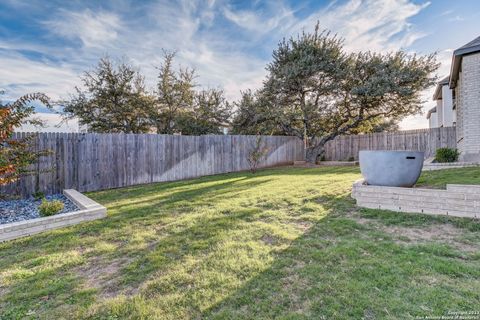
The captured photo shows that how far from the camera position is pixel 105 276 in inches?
95.3

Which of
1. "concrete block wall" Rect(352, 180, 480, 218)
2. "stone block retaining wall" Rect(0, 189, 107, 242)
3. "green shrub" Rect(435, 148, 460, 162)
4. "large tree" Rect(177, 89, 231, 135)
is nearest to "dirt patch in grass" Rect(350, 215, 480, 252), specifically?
"concrete block wall" Rect(352, 180, 480, 218)

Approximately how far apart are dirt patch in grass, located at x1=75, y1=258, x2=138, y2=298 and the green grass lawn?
0.01 metres

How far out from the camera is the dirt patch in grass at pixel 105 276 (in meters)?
2.14

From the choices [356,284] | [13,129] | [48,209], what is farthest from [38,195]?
[356,284]

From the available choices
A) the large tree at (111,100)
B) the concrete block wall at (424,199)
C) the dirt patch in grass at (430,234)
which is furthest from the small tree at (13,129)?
the large tree at (111,100)

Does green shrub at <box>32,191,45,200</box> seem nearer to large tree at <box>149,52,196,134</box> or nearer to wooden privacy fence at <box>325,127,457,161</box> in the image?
large tree at <box>149,52,196,134</box>

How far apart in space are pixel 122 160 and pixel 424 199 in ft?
25.9

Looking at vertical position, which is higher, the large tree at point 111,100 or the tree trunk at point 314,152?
the large tree at point 111,100

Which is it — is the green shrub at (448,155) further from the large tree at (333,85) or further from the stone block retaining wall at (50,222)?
the stone block retaining wall at (50,222)

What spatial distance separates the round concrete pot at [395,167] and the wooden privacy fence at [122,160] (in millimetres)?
6728

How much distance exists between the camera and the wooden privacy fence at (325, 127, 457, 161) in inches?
470

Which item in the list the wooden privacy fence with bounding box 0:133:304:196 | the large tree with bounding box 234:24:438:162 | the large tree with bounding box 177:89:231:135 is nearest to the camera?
the wooden privacy fence with bounding box 0:133:304:196

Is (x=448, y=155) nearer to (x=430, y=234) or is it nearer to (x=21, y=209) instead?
(x=430, y=234)

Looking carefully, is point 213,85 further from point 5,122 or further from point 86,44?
point 5,122
